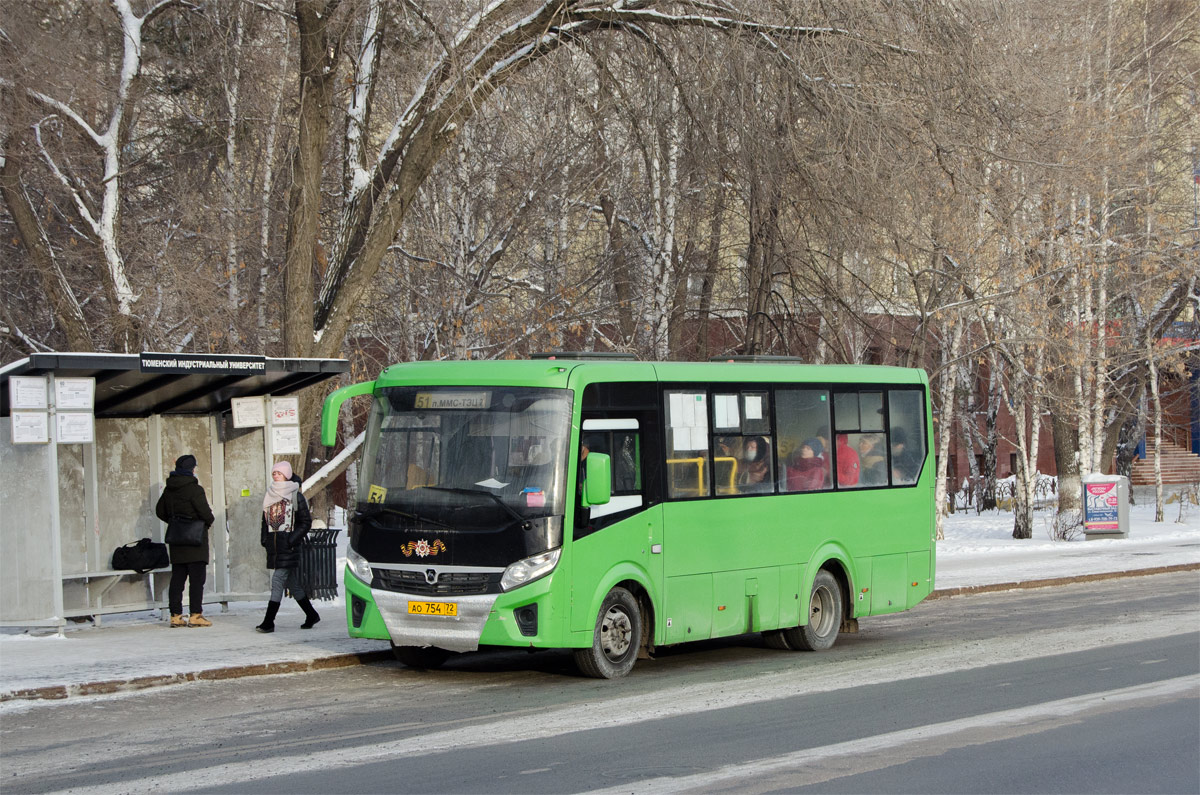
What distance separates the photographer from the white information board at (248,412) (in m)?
16.3

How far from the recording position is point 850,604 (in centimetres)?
1462

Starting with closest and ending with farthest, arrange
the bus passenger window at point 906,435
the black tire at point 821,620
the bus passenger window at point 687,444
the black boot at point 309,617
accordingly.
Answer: the bus passenger window at point 687,444 → the black tire at point 821,620 → the black boot at point 309,617 → the bus passenger window at point 906,435

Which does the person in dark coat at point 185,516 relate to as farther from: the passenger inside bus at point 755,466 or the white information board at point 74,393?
the passenger inside bus at point 755,466

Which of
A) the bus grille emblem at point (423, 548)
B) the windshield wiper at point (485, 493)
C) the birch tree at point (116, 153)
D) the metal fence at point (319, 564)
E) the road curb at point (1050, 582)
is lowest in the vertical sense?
the road curb at point (1050, 582)

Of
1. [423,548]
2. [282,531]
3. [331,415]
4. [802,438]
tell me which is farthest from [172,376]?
[802,438]

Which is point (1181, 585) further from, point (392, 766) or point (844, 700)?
point (392, 766)

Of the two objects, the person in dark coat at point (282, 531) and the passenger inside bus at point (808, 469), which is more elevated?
the passenger inside bus at point (808, 469)

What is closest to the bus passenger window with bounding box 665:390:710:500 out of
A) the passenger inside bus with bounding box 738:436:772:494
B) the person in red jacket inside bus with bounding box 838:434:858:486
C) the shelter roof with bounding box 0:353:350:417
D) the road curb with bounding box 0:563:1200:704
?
the passenger inside bus with bounding box 738:436:772:494

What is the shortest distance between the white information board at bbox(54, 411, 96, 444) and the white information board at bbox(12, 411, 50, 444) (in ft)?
0.36

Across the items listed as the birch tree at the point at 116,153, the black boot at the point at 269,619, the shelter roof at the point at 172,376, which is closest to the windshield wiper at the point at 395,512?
the black boot at the point at 269,619

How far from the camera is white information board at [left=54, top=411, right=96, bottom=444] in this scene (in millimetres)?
13891

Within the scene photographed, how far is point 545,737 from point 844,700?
273cm

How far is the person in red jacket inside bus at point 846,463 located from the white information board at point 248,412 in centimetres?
687

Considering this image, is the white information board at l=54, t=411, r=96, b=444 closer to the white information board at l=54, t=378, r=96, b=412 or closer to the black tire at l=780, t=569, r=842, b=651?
the white information board at l=54, t=378, r=96, b=412
